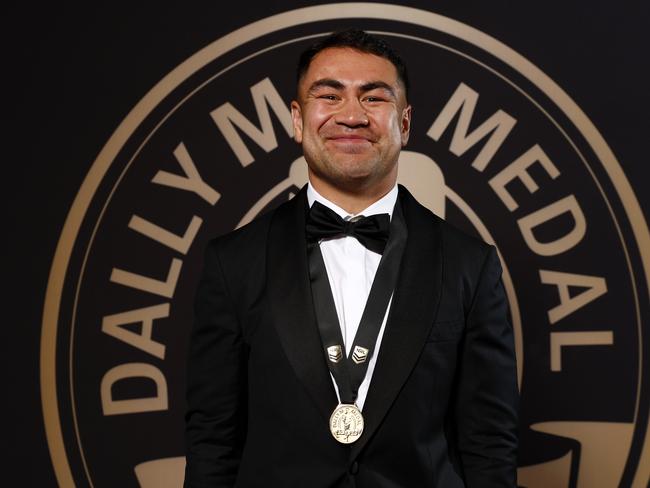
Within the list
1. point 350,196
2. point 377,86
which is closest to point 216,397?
point 350,196

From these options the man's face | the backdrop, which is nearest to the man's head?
the man's face

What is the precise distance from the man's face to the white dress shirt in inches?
1.7

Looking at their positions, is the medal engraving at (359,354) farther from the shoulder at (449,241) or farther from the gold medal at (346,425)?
the shoulder at (449,241)

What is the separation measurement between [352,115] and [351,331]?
45 cm

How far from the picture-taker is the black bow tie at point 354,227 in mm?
1801

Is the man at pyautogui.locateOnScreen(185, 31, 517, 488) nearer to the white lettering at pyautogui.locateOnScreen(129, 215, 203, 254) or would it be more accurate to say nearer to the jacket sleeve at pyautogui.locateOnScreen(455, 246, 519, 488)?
the jacket sleeve at pyautogui.locateOnScreen(455, 246, 519, 488)

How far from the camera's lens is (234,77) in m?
2.47

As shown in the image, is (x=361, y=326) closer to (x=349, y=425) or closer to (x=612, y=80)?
(x=349, y=425)

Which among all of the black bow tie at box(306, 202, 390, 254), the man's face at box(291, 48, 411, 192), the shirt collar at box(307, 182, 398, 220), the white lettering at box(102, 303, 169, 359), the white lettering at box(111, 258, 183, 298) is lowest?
the white lettering at box(102, 303, 169, 359)

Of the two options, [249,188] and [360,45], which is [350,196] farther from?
[249,188]

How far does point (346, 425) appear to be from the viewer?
1.62m

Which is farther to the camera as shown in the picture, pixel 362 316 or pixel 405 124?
pixel 405 124

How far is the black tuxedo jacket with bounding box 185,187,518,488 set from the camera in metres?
1.65

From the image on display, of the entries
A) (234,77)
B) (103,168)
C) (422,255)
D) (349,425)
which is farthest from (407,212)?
(103,168)
